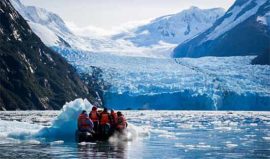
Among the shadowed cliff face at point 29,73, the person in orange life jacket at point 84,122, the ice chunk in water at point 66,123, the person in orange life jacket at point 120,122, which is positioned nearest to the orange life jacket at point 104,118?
the person in orange life jacket at point 120,122

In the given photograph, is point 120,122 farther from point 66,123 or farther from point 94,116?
point 66,123

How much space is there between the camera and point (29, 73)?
133500 mm

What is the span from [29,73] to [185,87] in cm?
3386

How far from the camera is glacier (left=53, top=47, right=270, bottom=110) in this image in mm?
119500

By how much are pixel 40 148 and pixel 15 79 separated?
325ft

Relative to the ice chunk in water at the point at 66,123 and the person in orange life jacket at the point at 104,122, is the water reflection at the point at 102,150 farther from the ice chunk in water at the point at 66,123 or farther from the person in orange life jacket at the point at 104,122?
the ice chunk in water at the point at 66,123

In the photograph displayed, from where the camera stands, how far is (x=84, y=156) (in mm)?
27406

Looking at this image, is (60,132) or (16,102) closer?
(60,132)

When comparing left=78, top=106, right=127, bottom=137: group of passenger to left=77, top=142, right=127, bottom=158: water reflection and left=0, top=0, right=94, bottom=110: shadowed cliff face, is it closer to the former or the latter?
left=77, top=142, right=127, bottom=158: water reflection

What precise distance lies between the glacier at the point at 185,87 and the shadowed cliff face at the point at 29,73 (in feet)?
33.1

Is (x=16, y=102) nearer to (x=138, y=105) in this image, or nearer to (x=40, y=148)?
(x=138, y=105)

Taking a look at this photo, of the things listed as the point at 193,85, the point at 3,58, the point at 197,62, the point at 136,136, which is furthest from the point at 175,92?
the point at 136,136

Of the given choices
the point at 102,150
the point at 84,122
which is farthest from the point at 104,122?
the point at 102,150

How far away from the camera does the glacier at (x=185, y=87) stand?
392 feet
